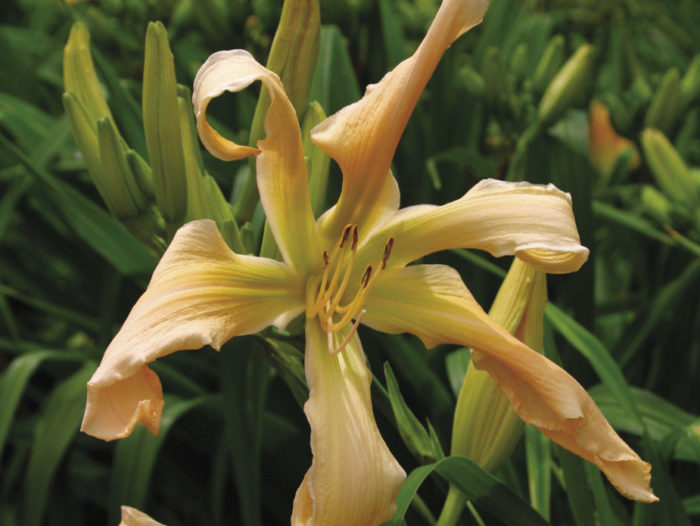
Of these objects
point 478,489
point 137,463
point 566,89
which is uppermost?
point 566,89

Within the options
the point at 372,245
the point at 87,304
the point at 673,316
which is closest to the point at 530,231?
the point at 372,245

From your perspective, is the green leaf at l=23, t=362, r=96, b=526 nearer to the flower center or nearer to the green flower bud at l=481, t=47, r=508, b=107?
the flower center

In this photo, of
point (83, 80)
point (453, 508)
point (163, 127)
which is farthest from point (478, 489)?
point (83, 80)

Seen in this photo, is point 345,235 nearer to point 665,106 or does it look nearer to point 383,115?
point 383,115

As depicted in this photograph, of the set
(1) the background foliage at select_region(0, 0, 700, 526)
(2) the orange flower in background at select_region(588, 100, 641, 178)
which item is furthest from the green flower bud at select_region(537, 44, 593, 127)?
(2) the orange flower in background at select_region(588, 100, 641, 178)

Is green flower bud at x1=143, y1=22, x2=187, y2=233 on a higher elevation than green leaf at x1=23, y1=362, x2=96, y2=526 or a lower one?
higher

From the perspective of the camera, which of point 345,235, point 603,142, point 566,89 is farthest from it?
point 603,142
